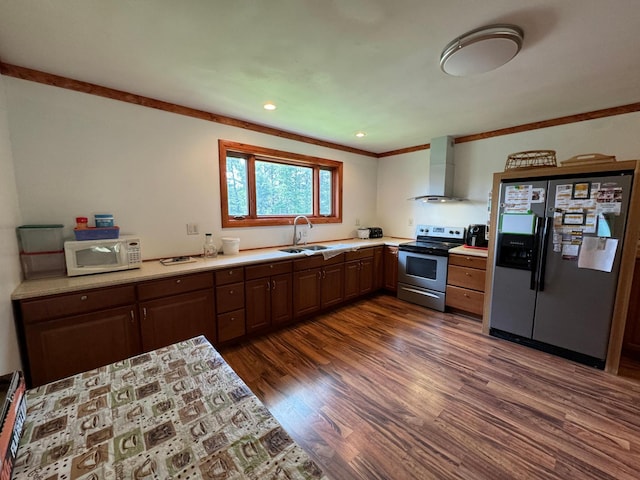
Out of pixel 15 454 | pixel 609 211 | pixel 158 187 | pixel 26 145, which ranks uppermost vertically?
pixel 26 145

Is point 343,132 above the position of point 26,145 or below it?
above

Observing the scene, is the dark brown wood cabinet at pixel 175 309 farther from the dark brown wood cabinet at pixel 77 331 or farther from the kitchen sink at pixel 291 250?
the kitchen sink at pixel 291 250

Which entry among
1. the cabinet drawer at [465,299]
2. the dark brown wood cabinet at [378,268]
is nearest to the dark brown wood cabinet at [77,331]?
the dark brown wood cabinet at [378,268]

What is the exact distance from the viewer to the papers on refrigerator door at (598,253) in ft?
7.04

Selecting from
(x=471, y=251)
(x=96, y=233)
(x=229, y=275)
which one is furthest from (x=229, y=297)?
(x=471, y=251)

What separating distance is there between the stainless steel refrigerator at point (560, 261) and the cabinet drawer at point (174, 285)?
2.91 m

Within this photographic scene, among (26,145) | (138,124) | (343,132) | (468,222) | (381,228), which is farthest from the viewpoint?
(381,228)

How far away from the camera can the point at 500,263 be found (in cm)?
272

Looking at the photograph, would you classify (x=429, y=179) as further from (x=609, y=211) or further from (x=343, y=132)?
(x=609, y=211)

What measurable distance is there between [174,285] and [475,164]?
13.1 feet

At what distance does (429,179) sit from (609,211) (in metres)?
2.13

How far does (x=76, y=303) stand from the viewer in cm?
183

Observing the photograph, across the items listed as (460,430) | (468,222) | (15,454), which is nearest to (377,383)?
(460,430)

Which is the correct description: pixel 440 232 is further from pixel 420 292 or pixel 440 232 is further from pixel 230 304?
pixel 230 304
